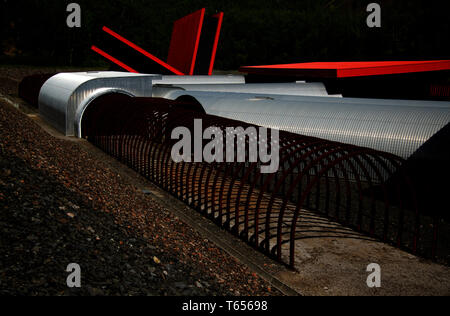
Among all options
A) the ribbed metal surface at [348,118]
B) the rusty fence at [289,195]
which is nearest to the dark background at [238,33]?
the ribbed metal surface at [348,118]

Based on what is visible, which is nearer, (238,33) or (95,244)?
(95,244)

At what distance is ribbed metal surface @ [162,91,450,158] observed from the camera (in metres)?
13.5

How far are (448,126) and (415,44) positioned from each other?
68.3 metres

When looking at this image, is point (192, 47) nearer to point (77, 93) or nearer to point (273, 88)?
point (273, 88)

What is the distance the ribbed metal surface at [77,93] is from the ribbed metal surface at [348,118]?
4803 millimetres

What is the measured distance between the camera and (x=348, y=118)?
1505 centimetres

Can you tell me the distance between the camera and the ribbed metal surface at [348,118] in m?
13.5

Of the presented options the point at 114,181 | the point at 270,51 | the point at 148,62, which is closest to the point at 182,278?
the point at 114,181
